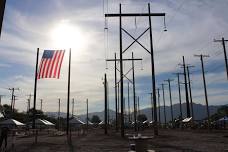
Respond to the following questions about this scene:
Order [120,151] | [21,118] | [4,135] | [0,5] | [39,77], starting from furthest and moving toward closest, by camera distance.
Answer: [21,118] < [39,77] < [4,135] < [120,151] < [0,5]

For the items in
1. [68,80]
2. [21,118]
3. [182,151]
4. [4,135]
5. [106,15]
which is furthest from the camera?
[21,118]

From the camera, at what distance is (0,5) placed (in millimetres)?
4984

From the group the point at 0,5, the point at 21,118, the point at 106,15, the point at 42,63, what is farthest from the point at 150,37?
the point at 21,118

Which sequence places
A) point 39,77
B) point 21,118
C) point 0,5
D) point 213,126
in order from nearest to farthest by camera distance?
point 0,5 → point 39,77 → point 213,126 → point 21,118

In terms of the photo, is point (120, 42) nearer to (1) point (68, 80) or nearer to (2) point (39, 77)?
(2) point (39, 77)

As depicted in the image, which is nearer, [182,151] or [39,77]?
[182,151]

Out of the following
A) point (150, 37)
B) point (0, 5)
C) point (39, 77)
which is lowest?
point (0, 5)

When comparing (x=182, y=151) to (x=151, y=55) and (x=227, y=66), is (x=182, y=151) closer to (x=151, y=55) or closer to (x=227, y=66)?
(x=151, y=55)

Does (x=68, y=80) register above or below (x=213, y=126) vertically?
above

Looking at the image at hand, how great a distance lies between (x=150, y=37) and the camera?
2967 cm

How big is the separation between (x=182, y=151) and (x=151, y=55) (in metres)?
15.1

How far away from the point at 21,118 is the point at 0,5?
11298 centimetres

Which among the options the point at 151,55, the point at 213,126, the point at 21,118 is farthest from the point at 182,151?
the point at 21,118

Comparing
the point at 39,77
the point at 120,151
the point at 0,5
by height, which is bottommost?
the point at 120,151
